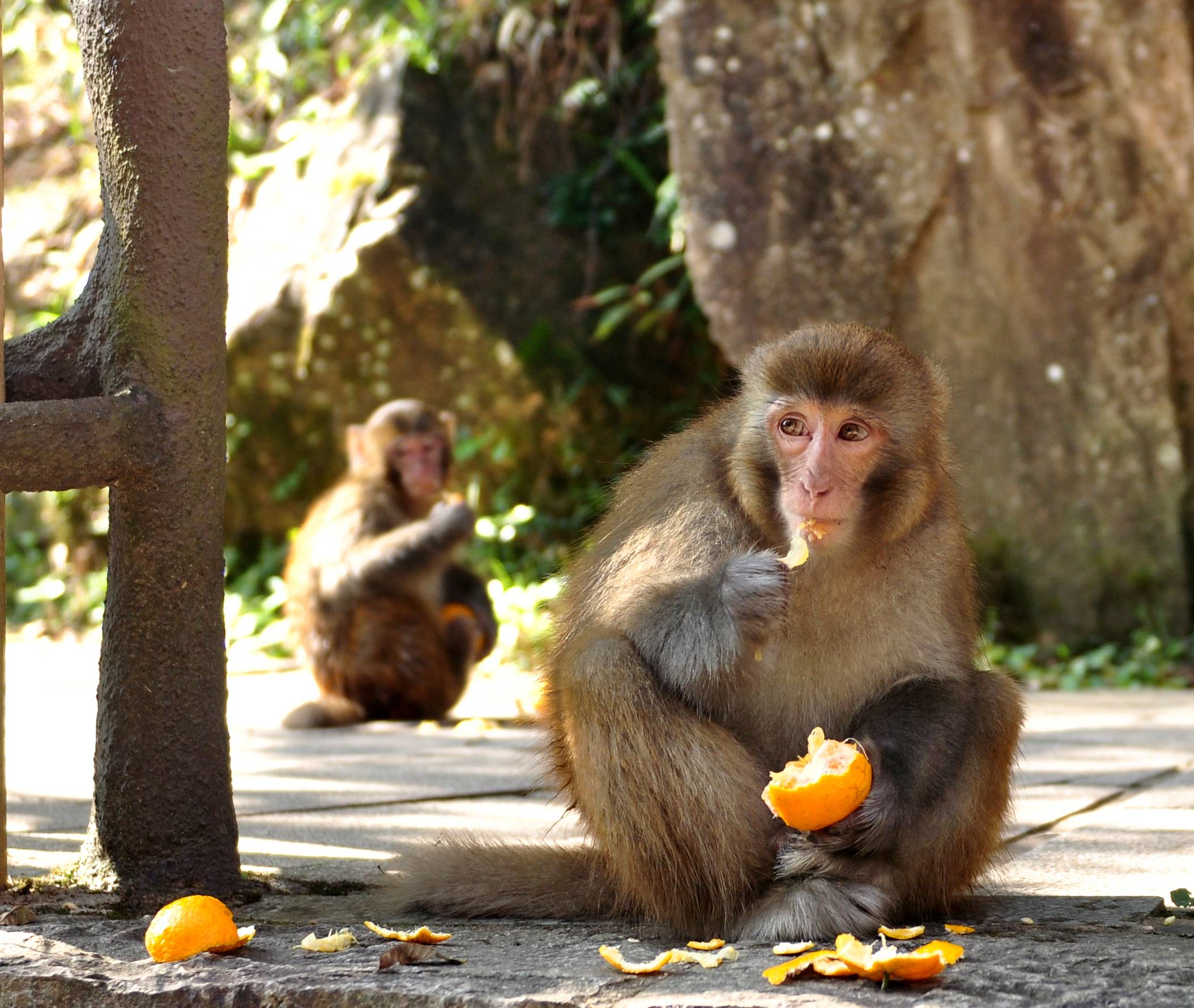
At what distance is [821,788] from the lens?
8.15 ft

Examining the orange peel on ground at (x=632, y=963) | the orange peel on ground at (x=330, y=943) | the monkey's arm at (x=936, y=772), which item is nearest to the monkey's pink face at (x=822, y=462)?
the monkey's arm at (x=936, y=772)

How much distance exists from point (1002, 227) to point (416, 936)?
5628 mm

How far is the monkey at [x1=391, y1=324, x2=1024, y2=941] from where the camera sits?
2.58m

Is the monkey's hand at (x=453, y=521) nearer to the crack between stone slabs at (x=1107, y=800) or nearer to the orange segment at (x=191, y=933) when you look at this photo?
the crack between stone slabs at (x=1107, y=800)

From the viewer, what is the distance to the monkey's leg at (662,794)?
2.57 meters

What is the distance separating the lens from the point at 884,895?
2.58 metres

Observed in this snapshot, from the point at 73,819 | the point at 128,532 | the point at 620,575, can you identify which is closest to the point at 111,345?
the point at 128,532

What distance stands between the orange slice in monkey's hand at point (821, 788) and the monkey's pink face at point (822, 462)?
41 cm

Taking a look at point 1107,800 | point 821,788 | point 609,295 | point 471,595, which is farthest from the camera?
point 609,295

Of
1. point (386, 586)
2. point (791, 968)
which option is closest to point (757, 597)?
point (791, 968)

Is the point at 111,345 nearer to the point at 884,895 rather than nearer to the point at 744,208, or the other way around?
the point at 884,895

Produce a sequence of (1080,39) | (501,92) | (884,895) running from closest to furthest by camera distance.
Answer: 1. (884,895)
2. (1080,39)
3. (501,92)

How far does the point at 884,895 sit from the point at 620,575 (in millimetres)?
745

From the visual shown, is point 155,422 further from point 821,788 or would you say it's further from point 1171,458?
point 1171,458
